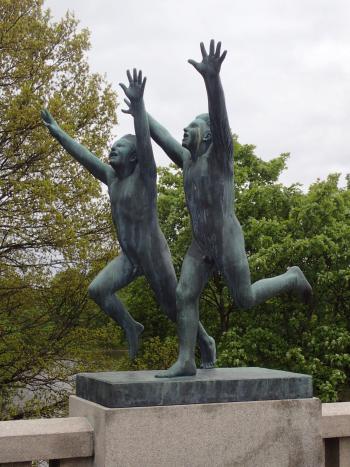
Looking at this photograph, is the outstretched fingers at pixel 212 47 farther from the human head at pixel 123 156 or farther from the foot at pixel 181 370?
the foot at pixel 181 370

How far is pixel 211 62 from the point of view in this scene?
456cm

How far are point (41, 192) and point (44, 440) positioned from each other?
7.89 meters

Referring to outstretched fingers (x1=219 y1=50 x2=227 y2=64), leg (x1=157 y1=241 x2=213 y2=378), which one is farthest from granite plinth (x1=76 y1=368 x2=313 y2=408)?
outstretched fingers (x1=219 y1=50 x2=227 y2=64)

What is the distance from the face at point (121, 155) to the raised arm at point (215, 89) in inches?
32.4

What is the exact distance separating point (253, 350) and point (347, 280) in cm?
320

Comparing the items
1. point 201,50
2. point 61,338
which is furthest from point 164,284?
point 61,338

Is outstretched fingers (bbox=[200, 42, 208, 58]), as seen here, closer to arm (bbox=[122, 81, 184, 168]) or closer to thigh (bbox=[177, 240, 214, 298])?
arm (bbox=[122, 81, 184, 168])

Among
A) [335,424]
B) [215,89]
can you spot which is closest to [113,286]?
[215,89]

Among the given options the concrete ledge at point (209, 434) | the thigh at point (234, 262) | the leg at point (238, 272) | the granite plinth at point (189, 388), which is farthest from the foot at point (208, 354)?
the concrete ledge at point (209, 434)

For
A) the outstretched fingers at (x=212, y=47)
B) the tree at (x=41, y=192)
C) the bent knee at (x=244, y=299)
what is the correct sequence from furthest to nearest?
the tree at (x=41, y=192) < the bent knee at (x=244, y=299) < the outstretched fingers at (x=212, y=47)

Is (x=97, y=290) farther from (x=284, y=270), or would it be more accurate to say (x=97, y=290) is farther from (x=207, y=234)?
(x=284, y=270)

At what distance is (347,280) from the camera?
1750cm

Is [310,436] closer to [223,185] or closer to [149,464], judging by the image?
[149,464]

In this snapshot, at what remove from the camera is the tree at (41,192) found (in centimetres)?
1242
